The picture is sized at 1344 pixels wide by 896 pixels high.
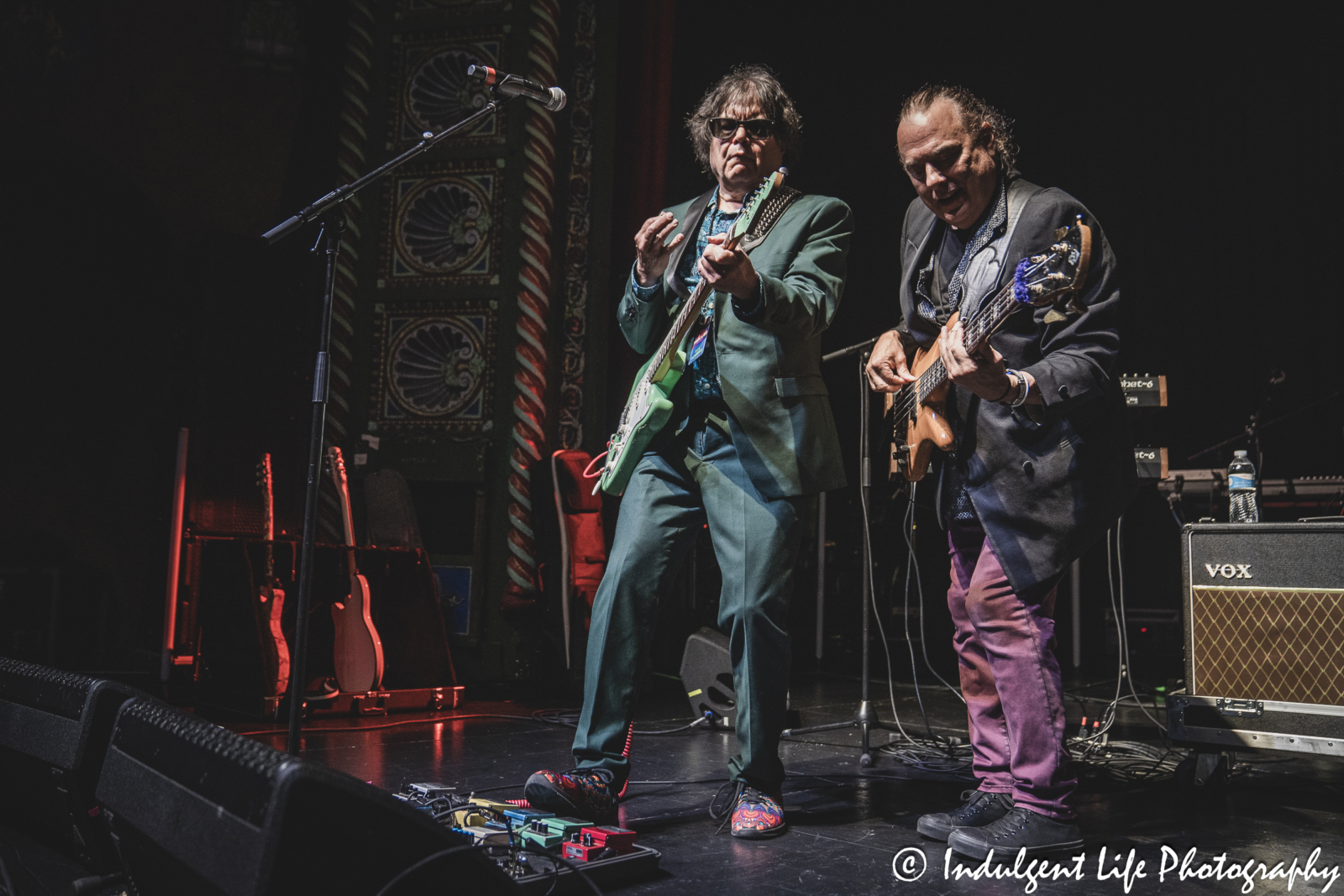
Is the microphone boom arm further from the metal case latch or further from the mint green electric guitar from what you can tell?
the metal case latch

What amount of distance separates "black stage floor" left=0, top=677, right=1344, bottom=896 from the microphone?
6.51 ft

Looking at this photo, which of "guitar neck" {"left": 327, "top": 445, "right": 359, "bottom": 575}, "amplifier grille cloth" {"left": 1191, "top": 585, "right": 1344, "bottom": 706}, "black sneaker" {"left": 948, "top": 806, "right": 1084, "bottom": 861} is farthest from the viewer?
"guitar neck" {"left": 327, "top": 445, "right": 359, "bottom": 575}

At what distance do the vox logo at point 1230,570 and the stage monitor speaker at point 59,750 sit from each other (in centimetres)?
305

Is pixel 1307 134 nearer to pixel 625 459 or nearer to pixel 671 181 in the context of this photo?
pixel 671 181

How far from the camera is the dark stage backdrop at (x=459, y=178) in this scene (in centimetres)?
582

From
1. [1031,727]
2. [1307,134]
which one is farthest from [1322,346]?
[1031,727]

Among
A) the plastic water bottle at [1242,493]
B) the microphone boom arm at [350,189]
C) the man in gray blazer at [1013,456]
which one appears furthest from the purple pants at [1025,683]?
the microphone boom arm at [350,189]

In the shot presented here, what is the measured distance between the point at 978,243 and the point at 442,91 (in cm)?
469

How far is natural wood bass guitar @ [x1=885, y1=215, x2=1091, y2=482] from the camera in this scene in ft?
6.59

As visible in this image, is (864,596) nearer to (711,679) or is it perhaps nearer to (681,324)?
(711,679)

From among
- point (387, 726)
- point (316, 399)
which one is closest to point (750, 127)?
point (316, 399)

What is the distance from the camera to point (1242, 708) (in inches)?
118

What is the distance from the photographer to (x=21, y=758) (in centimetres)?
168

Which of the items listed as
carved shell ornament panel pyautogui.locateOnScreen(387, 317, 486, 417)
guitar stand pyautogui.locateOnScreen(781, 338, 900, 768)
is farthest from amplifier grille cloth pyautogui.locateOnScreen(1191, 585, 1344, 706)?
carved shell ornament panel pyautogui.locateOnScreen(387, 317, 486, 417)
